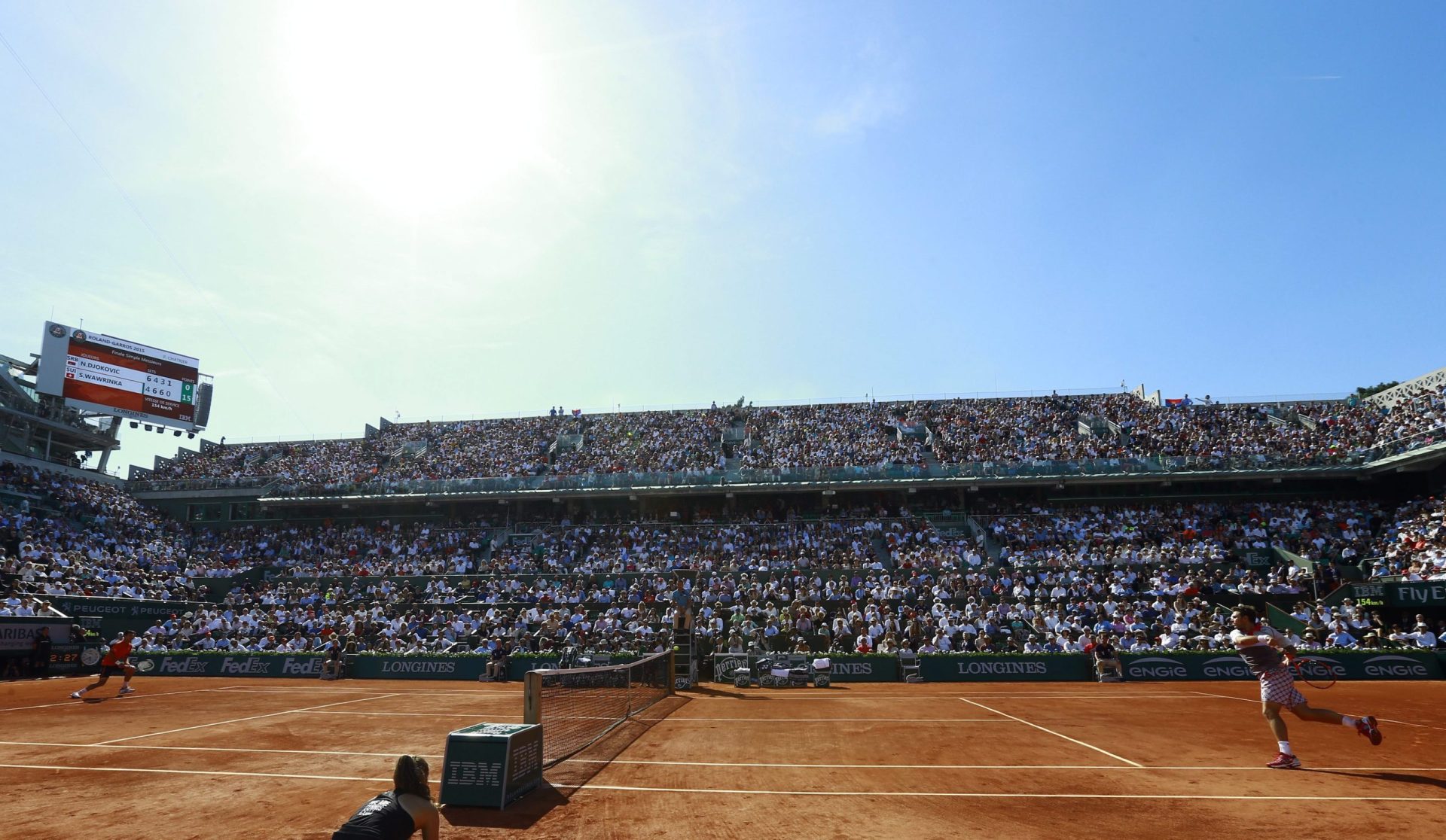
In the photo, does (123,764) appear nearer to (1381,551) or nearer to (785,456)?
(785,456)

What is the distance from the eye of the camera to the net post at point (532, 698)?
934 centimetres

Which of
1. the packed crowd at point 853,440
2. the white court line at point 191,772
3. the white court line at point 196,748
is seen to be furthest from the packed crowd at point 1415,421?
the white court line at point 191,772

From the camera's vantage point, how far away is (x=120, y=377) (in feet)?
143

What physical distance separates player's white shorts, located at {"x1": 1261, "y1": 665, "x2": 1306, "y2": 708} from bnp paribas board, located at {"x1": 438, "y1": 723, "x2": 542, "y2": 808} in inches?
351

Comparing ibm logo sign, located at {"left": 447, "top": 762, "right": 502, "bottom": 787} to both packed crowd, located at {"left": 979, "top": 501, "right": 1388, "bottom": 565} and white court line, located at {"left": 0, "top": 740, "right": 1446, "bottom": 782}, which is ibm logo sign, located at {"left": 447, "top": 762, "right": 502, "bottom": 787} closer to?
white court line, located at {"left": 0, "top": 740, "right": 1446, "bottom": 782}

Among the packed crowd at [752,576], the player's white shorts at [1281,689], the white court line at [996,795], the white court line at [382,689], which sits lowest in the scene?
the white court line at [382,689]

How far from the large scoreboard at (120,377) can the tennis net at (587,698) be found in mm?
39883

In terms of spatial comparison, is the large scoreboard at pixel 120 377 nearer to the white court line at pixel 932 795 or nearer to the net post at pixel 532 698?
the white court line at pixel 932 795

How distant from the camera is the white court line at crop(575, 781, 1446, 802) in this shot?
25.1 feet

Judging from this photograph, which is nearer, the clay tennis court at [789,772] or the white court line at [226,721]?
the clay tennis court at [789,772]

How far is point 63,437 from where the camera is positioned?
44.8 meters

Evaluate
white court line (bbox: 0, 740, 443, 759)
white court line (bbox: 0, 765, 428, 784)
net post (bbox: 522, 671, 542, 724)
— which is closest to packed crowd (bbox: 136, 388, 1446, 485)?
Answer: white court line (bbox: 0, 740, 443, 759)

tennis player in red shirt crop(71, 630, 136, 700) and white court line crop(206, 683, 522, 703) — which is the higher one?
tennis player in red shirt crop(71, 630, 136, 700)

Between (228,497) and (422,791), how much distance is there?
4917 centimetres
